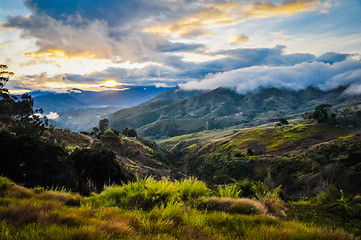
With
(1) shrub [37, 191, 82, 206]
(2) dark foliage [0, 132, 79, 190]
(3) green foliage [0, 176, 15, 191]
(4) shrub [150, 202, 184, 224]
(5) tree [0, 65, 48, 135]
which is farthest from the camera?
(5) tree [0, 65, 48, 135]

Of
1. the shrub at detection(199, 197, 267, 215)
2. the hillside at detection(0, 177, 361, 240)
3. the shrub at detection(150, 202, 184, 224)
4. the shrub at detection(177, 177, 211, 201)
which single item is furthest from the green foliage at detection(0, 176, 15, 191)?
the shrub at detection(199, 197, 267, 215)

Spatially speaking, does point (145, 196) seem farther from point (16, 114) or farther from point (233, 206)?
point (16, 114)

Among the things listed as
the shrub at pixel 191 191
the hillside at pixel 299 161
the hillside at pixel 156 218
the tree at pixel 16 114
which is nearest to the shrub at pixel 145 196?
the hillside at pixel 156 218

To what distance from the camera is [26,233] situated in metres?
3.93

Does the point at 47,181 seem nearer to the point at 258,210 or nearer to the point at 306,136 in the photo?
the point at 258,210

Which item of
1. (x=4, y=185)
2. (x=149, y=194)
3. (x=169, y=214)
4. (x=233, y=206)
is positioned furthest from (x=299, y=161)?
(x=4, y=185)

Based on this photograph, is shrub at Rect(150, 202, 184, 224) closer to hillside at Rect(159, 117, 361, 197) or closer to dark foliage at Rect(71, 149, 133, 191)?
hillside at Rect(159, 117, 361, 197)

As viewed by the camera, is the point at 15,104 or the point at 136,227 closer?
the point at 136,227

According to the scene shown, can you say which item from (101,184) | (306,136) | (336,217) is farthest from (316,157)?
(336,217)

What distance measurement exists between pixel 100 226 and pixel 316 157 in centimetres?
8953

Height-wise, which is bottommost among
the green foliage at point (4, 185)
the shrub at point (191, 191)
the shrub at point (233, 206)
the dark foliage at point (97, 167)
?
the dark foliage at point (97, 167)

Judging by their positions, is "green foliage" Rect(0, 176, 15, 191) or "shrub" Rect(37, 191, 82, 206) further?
"green foliage" Rect(0, 176, 15, 191)

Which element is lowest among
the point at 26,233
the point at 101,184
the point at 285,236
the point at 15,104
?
the point at 101,184

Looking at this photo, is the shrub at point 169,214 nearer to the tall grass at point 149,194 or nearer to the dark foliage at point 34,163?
the tall grass at point 149,194
